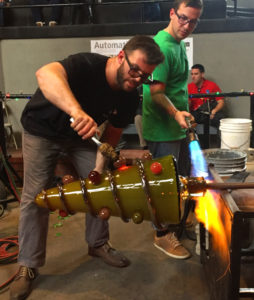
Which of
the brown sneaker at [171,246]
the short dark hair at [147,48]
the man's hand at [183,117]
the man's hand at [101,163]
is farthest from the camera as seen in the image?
the brown sneaker at [171,246]

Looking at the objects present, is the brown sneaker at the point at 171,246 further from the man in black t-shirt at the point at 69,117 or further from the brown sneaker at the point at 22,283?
the brown sneaker at the point at 22,283

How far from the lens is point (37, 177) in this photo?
7.84 feet

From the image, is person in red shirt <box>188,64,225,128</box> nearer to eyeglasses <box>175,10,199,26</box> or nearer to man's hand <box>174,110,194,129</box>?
eyeglasses <box>175,10,199,26</box>

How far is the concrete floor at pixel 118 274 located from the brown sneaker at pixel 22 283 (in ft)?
0.23

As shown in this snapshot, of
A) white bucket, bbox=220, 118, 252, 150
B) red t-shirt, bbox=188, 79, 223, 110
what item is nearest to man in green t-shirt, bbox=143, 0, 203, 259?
white bucket, bbox=220, 118, 252, 150

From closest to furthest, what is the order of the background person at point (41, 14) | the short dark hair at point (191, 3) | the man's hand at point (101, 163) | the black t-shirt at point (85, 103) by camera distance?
the black t-shirt at point (85, 103), the man's hand at point (101, 163), the short dark hair at point (191, 3), the background person at point (41, 14)

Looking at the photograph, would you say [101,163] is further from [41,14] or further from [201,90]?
[41,14]

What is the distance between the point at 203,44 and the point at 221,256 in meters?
5.52

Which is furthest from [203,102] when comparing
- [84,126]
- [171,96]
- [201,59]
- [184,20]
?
[84,126]

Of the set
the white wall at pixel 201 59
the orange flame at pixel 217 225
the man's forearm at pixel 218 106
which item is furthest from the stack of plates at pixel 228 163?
the white wall at pixel 201 59

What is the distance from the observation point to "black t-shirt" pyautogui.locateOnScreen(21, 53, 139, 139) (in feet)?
6.89

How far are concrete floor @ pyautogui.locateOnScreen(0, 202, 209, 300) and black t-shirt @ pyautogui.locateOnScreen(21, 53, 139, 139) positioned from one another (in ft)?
3.60

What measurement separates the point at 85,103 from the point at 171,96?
2.71 ft

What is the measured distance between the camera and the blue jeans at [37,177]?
238cm
